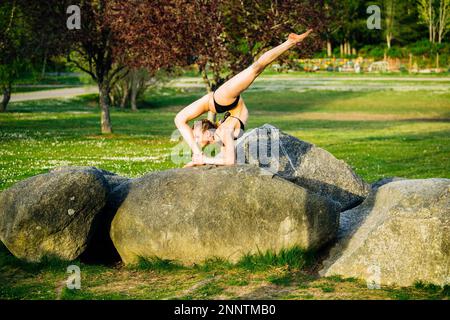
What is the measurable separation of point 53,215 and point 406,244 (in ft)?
15.4

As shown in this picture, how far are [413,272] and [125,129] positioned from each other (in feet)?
85.3

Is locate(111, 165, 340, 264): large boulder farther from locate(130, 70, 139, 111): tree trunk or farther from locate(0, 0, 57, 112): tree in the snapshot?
locate(130, 70, 139, 111): tree trunk

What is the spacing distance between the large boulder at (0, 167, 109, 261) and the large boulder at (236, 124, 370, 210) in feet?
8.42

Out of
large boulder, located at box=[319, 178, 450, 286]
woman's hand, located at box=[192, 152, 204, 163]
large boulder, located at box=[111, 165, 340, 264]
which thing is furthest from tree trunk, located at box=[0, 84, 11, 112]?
large boulder, located at box=[319, 178, 450, 286]

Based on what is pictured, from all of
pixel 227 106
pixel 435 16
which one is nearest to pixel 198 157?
pixel 227 106

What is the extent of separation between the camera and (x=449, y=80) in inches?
2616

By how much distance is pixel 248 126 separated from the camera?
34312 mm

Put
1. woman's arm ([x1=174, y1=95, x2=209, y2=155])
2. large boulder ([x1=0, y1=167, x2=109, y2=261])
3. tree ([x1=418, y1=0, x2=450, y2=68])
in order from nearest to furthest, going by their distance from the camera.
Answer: large boulder ([x1=0, y1=167, x2=109, y2=261])
woman's arm ([x1=174, y1=95, x2=209, y2=155])
tree ([x1=418, y1=0, x2=450, y2=68])

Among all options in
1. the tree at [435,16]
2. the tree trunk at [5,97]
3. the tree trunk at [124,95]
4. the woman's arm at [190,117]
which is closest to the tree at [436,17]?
the tree at [435,16]

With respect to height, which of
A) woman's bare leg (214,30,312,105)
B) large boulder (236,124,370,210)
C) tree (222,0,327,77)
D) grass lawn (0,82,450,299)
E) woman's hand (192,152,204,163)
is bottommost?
grass lawn (0,82,450,299)

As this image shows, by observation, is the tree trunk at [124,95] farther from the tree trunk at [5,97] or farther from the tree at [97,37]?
the tree at [97,37]

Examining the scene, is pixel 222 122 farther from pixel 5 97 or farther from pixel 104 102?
pixel 5 97

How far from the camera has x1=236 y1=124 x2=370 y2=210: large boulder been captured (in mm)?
11773

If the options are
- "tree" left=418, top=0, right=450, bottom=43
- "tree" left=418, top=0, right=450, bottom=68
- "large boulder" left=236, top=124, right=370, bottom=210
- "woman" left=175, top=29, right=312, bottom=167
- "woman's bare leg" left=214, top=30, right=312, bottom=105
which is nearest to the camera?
"woman's bare leg" left=214, top=30, right=312, bottom=105
